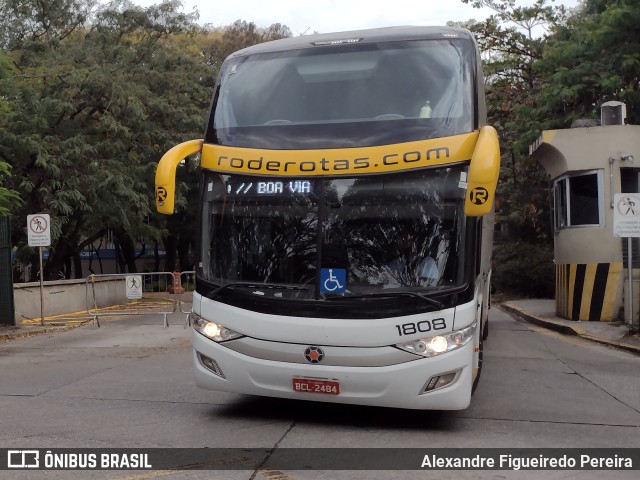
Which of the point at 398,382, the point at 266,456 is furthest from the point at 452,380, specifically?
the point at 266,456

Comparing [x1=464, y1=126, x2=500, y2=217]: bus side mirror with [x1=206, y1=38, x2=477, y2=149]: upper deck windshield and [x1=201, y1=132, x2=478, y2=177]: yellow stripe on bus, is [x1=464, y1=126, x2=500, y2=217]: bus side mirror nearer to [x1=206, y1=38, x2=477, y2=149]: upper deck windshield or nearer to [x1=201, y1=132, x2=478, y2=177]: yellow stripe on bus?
[x1=201, y1=132, x2=478, y2=177]: yellow stripe on bus

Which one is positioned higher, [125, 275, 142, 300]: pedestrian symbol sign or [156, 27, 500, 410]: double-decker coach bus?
[156, 27, 500, 410]: double-decker coach bus

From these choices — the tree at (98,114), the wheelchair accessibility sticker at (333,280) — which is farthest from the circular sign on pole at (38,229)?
the wheelchair accessibility sticker at (333,280)

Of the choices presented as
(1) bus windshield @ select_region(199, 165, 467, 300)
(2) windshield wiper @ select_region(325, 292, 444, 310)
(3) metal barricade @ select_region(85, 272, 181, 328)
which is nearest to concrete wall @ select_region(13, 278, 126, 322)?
(3) metal barricade @ select_region(85, 272, 181, 328)

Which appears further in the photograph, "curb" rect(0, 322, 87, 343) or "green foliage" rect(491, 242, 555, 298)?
"green foliage" rect(491, 242, 555, 298)

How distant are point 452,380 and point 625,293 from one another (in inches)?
415

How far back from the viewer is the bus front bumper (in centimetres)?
632

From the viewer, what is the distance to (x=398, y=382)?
6.34 meters

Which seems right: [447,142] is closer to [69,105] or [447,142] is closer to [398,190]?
[398,190]

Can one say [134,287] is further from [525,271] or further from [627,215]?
[525,271]

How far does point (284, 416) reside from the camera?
7.33 metres

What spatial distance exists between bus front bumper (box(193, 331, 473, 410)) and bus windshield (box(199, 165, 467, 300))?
67 centimetres

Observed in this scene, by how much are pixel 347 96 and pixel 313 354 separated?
2662 mm

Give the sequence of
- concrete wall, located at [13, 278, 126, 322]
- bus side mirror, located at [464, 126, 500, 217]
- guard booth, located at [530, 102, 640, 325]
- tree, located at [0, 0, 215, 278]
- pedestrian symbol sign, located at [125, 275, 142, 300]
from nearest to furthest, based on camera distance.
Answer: bus side mirror, located at [464, 126, 500, 217] < guard booth, located at [530, 102, 640, 325] < concrete wall, located at [13, 278, 126, 322] < pedestrian symbol sign, located at [125, 275, 142, 300] < tree, located at [0, 0, 215, 278]
